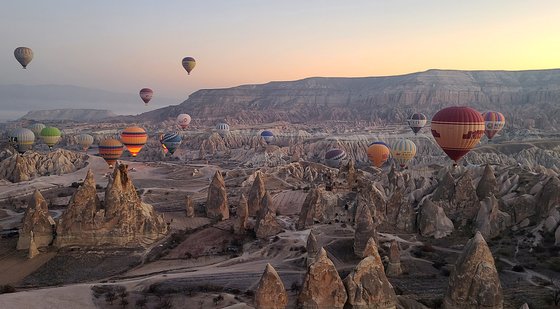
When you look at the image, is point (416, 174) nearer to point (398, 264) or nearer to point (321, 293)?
point (398, 264)

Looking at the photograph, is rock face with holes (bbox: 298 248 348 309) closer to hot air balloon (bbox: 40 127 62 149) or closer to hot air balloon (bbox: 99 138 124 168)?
hot air balloon (bbox: 99 138 124 168)

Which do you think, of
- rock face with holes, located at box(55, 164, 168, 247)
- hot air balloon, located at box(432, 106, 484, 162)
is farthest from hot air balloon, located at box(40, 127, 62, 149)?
hot air balloon, located at box(432, 106, 484, 162)

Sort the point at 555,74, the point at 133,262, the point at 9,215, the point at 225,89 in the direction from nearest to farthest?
the point at 133,262 < the point at 9,215 < the point at 555,74 < the point at 225,89

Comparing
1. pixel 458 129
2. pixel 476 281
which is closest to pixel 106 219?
pixel 476 281

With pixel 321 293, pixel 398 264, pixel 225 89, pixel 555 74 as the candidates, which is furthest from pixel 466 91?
pixel 321 293

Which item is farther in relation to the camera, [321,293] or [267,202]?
[267,202]

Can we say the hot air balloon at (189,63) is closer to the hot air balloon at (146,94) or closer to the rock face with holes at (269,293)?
the hot air balloon at (146,94)
